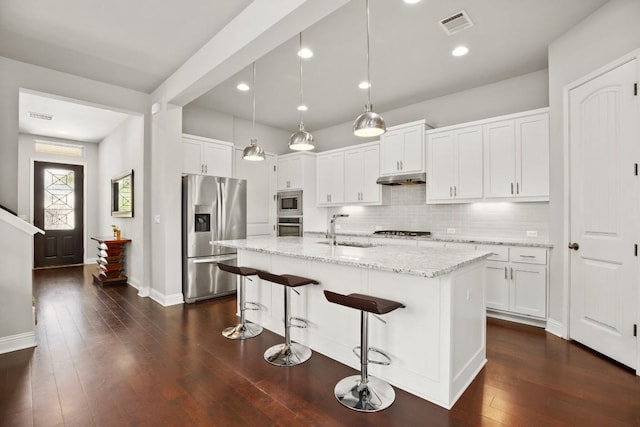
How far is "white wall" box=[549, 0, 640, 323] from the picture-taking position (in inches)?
106

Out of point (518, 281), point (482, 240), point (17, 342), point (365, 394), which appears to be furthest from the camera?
point (482, 240)

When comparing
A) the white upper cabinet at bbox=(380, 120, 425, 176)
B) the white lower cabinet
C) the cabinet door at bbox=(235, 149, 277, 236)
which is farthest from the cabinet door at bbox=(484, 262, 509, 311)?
the cabinet door at bbox=(235, 149, 277, 236)

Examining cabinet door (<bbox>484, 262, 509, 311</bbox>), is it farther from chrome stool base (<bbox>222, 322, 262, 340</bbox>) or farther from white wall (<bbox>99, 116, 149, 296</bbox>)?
white wall (<bbox>99, 116, 149, 296</bbox>)

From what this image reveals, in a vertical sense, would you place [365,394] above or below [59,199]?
below

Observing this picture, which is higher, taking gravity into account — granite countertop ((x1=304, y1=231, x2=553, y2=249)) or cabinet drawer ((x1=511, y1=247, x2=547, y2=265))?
granite countertop ((x1=304, y1=231, x2=553, y2=249))

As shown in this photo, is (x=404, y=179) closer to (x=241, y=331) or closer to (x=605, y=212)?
(x=605, y=212)

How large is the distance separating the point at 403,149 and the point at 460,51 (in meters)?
1.61

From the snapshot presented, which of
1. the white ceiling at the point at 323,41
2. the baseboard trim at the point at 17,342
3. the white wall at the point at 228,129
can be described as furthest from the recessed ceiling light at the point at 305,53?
the baseboard trim at the point at 17,342

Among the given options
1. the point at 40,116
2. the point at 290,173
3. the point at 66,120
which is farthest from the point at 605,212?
the point at 40,116

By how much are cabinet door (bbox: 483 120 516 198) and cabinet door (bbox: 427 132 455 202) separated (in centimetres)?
45

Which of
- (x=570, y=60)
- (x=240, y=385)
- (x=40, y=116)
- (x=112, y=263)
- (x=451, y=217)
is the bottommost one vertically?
(x=240, y=385)

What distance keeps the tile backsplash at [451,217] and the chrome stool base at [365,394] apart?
295 centimetres

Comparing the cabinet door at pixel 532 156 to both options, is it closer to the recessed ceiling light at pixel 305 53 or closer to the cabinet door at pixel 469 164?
the cabinet door at pixel 469 164

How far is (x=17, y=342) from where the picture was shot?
2936 mm
